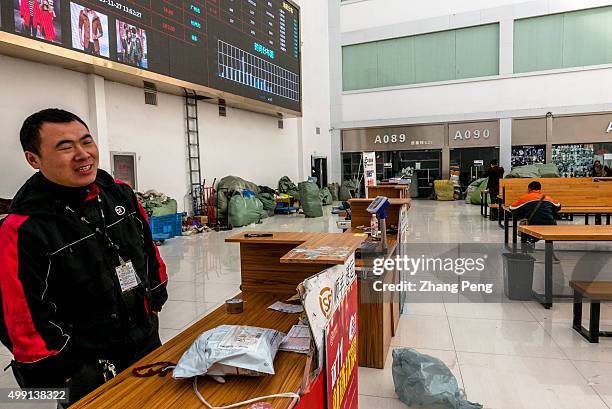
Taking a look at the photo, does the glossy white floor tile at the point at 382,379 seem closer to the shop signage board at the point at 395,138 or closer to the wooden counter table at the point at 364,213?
the wooden counter table at the point at 364,213

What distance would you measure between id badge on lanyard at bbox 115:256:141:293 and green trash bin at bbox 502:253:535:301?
3.31 m

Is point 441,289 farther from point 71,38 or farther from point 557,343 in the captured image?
point 71,38

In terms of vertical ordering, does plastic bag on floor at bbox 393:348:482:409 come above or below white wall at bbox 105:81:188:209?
below

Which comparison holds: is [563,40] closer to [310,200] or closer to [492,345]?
[310,200]

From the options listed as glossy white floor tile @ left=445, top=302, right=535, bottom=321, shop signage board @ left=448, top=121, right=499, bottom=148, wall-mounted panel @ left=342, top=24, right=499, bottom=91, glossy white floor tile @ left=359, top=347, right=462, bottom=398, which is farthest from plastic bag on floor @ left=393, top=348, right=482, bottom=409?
wall-mounted panel @ left=342, top=24, right=499, bottom=91

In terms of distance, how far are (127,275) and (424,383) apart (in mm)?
1550

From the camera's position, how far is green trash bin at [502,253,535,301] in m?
3.59

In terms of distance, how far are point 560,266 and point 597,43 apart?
1057 cm

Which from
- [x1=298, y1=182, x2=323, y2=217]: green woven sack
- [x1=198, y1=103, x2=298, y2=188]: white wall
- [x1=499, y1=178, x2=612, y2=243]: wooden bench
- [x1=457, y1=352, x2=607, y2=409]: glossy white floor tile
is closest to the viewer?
[x1=457, y1=352, x2=607, y2=409]: glossy white floor tile

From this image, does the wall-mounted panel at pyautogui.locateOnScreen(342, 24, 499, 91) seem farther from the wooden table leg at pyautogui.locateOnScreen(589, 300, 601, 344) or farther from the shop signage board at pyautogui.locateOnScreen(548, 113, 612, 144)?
the wooden table leg at pyautogui.locateOnScreen(589, 300, 601, 344)

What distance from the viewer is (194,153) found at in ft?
27.8

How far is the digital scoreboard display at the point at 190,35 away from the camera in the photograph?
15.7 feet

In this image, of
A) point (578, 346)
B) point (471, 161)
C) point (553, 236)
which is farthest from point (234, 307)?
point (471, 161)

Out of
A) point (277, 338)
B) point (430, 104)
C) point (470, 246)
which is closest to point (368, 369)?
point (277, 338)
